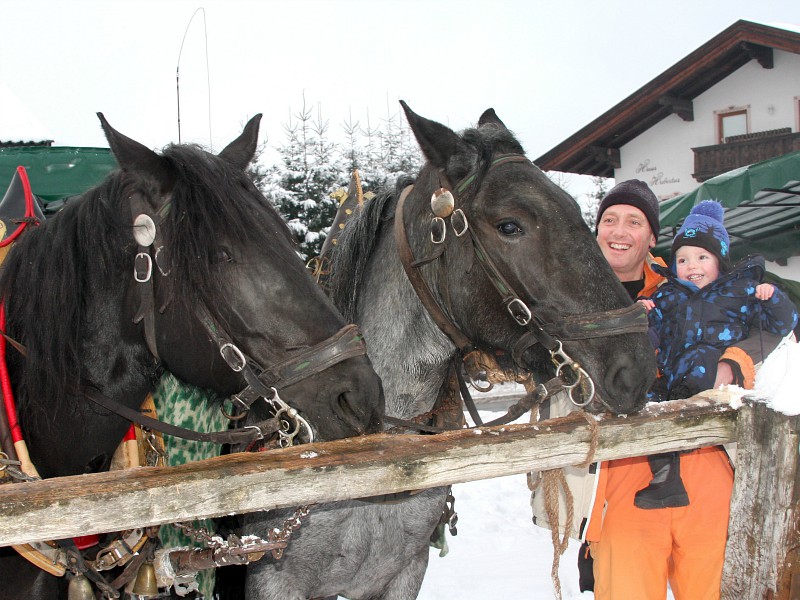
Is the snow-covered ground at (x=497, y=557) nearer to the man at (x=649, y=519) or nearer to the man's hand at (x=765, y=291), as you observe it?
the man at (x=649, y=519)

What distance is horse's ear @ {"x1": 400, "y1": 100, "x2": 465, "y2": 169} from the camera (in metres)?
2.34

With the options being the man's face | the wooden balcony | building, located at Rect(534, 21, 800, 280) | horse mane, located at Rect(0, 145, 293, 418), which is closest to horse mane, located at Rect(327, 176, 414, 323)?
horse mane, located at Rect(0, 145, 293, 418)

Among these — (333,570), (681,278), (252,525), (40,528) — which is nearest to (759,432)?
(681,278)

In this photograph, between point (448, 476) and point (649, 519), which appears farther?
point (649, 519)

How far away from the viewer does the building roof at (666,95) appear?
12984 millimetres

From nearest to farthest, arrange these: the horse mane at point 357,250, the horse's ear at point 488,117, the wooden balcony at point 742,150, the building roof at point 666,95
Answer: the horse mane at point 357,250, the horse's ear at point 488,117, the wooden balcony at point 742,150, the building roof at point 666,95

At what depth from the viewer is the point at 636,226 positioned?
299 centimetres

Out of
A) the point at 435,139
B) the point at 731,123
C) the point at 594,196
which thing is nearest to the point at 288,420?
the point at 435,139

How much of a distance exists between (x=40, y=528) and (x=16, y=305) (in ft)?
2.77

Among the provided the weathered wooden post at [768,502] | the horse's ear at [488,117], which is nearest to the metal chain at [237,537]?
the weathered wooden post at [768,502]

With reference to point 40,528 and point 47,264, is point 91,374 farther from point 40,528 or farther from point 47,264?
point 40,528

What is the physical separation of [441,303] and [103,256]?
109cm

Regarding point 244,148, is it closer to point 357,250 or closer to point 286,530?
point 357,250

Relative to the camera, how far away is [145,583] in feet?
7.23
